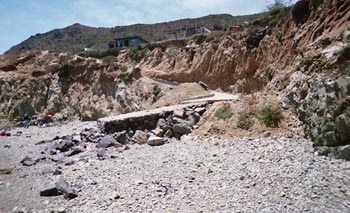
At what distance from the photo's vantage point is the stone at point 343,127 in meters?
9.01

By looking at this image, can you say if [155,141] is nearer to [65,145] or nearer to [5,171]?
[65,145]

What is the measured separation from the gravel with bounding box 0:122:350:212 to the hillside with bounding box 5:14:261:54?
6852 centimetres

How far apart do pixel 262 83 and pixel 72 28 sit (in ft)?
347

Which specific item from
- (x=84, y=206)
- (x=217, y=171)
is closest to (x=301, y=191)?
(x=217, y=171)

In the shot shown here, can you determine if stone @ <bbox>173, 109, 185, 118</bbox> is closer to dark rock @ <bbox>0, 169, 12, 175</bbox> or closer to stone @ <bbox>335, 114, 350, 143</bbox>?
dark rock @ <bbox>0, 169, 12, 175</bbox>

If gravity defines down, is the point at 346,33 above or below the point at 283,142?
above

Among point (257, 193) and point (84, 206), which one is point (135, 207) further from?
point (257, 193)

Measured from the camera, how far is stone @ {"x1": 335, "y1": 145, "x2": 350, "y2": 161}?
29.0ft

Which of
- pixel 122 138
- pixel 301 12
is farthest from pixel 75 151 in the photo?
pixel 301 12

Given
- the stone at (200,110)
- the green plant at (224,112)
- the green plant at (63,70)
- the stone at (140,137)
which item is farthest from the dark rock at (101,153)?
the green plant at (63,70)

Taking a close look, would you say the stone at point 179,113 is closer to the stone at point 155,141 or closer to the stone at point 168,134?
the stone at point 168,134

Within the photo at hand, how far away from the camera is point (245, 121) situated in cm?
1392

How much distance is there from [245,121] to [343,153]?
5268mm

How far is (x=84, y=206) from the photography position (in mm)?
9344
